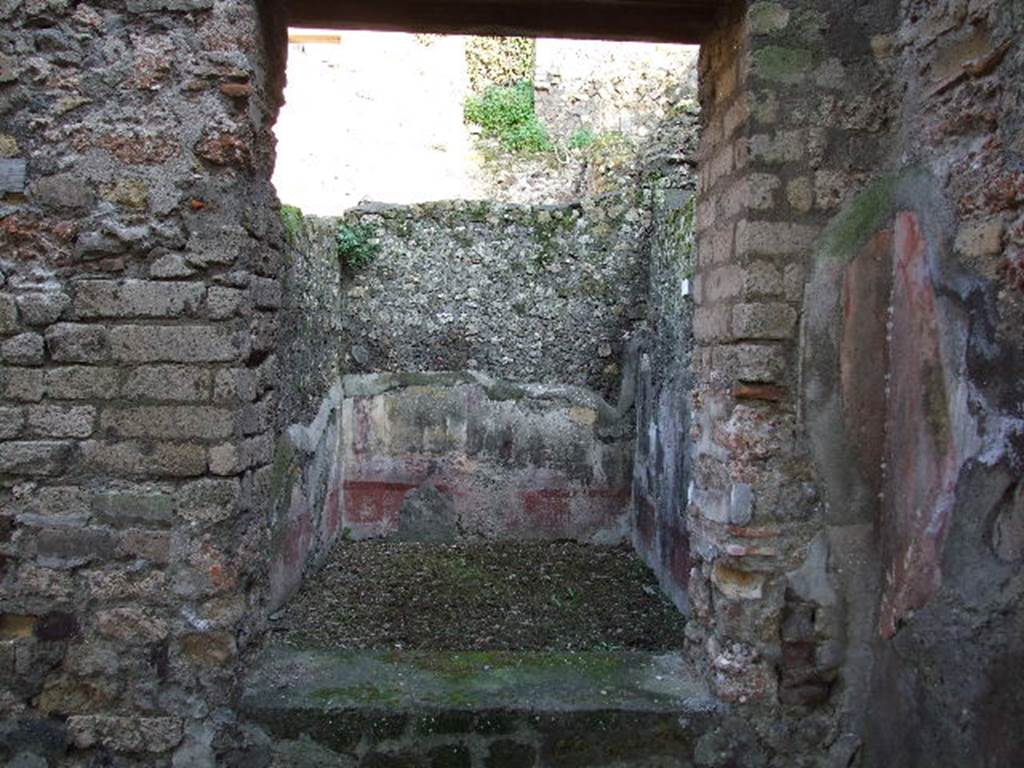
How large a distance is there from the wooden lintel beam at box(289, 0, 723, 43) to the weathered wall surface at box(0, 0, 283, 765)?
0.45 m

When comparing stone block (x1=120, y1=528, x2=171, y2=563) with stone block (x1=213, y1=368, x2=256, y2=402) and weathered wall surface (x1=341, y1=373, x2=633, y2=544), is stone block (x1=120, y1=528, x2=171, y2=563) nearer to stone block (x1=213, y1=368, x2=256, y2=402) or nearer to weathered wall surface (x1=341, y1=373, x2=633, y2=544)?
stone block (x1=213, y1=368, x2=256, y2=402)

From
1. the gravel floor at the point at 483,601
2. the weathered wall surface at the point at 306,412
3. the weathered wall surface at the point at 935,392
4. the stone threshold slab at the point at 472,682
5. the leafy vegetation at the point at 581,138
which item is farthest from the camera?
the leafy vegetation at the point at 581,138

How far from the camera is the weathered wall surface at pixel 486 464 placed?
20.3 ft

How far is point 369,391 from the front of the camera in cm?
623

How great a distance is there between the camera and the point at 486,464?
20.4 feet

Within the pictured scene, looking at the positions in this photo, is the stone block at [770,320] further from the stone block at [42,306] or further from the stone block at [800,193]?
the stone block at [42,306]

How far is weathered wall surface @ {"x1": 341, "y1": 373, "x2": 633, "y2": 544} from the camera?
20.3ft

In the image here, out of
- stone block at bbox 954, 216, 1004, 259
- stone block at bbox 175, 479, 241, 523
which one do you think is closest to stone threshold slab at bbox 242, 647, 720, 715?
stone block at bbox 175, 479, 241, 523

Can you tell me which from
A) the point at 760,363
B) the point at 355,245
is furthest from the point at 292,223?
the point at 760,363

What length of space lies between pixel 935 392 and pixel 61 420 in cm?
251

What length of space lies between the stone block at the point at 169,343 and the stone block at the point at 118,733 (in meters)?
1.09

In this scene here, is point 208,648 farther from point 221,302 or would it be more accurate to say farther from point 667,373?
point 667,373

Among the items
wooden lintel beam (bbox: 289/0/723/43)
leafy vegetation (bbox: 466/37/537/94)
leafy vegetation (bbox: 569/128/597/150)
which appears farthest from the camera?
leafy vegetation (bbox: 466/37/537/94)

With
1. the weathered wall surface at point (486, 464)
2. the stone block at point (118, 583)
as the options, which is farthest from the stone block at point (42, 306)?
the weathered wall surface at point (486, 464)
